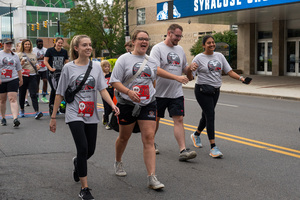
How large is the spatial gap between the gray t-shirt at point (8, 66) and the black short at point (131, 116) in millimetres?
5058

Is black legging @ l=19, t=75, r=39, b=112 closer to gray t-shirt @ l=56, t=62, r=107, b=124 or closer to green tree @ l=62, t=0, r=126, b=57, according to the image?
gray t-shirt @ l=56, t=62, r=107, b=124

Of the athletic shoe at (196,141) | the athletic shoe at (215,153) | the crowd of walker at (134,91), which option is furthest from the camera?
the athletic shoe at (196,141)

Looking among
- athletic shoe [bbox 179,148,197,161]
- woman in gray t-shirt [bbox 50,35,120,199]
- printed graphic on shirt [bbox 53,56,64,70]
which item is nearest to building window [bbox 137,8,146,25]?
printed graphic on shirt [bbox 53,56,64,70]

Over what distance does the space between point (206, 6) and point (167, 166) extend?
18922 mm

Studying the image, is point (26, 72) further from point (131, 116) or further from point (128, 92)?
point (128, 92)

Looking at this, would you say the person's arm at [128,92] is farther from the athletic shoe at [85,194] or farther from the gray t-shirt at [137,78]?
the athletic shoe at [85,194]

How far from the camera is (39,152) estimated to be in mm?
7273

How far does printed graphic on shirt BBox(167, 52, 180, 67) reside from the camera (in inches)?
256

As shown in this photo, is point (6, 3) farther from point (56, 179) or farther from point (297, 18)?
point (56, 179)

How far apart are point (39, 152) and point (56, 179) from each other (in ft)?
5.76

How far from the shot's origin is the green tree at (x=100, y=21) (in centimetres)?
4694

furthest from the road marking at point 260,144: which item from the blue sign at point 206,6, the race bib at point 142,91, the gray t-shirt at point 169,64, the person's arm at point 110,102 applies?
the blue sign at point 206,6

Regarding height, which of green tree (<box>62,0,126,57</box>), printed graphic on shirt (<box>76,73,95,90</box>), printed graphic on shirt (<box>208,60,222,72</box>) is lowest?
printed graphic on shirt (<box>76,73,95,90</box>)

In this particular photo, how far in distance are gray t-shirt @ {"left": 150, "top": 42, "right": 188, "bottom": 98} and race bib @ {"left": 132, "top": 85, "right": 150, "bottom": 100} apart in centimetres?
118
